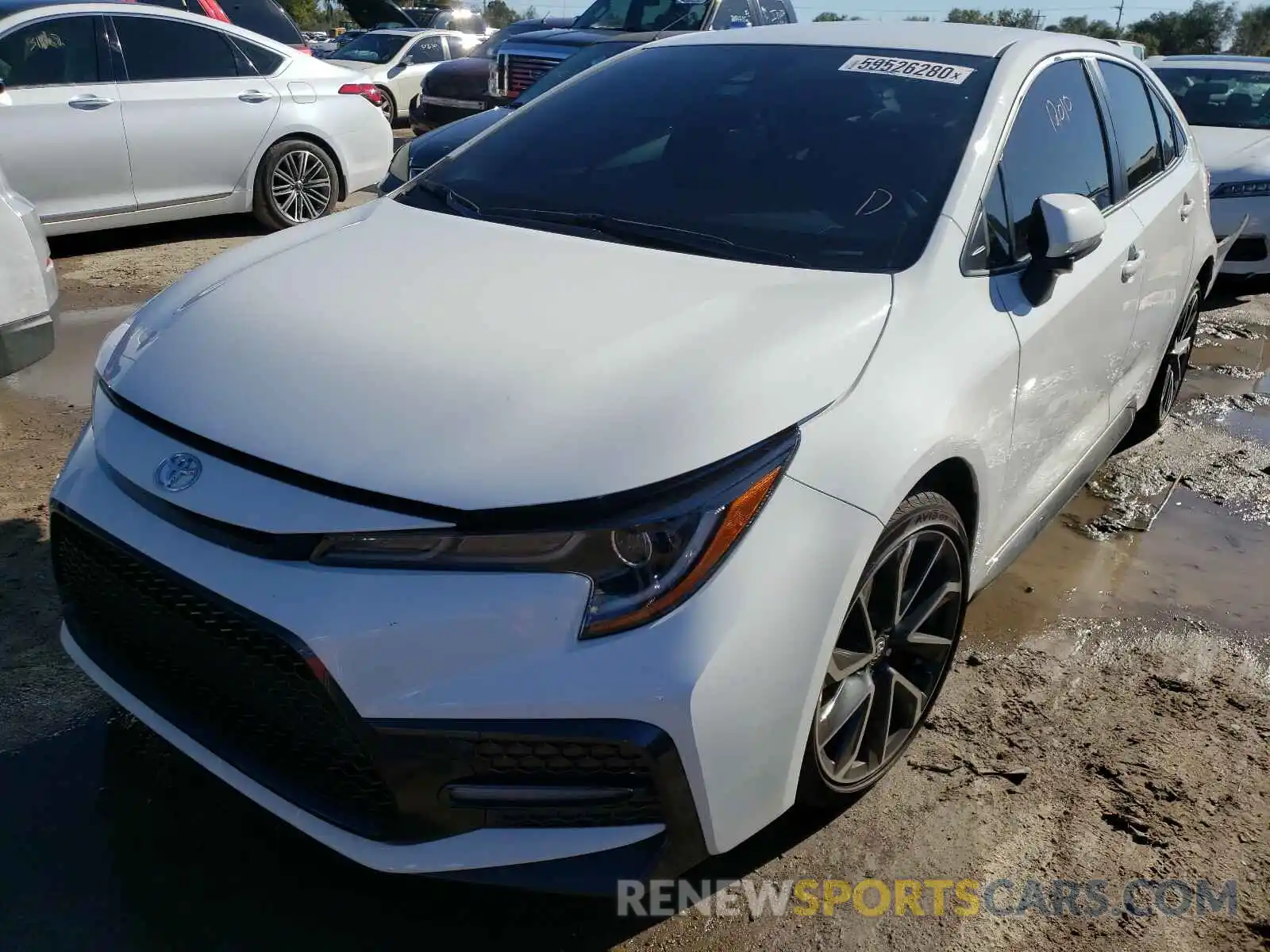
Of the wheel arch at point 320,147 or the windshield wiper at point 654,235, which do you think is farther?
the wheel arch at point 320,147

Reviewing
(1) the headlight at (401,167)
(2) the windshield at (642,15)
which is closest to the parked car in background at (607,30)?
(2) the windshield at (642,15)

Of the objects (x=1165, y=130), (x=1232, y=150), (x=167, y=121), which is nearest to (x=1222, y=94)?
(x=1232, y=150)

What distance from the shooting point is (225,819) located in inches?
93.0

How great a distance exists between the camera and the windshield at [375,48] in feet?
52.4

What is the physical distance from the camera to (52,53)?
6559 millimetres

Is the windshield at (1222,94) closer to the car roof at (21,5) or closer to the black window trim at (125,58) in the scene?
the black window trim at (125,58)

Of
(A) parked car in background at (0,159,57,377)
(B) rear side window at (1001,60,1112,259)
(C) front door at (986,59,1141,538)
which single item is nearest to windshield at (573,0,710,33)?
(B) rear side window at (1001,60,1112,259)

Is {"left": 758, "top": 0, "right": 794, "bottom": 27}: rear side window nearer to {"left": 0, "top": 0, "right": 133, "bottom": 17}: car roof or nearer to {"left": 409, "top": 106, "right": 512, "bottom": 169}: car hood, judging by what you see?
{"left": 409, "top": 106, "right": 512, "bottom": 169}: car hood

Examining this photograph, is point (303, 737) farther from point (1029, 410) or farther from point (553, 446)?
point (1029, 410)

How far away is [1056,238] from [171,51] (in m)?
6.43

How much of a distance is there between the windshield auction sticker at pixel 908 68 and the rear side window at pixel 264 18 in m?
9.87

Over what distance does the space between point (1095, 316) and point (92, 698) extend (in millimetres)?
2904

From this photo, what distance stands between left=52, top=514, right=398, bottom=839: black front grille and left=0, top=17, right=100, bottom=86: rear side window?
5.56m

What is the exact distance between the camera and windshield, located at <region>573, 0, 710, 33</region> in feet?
31.6
